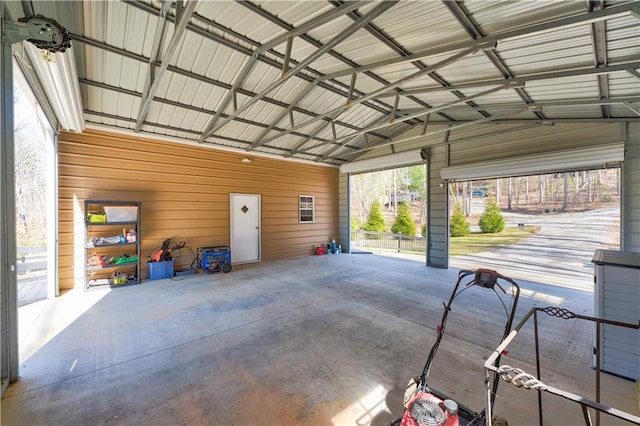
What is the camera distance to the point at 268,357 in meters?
2.67

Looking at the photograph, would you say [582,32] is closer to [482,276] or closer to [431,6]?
[431,6]

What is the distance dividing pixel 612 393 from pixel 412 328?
1.75 metres

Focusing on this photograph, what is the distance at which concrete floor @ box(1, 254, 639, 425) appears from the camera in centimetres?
197

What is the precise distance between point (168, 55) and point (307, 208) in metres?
6.40

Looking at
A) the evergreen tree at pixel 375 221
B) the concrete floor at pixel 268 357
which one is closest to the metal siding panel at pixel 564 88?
the concrete floor at pixel 268 357

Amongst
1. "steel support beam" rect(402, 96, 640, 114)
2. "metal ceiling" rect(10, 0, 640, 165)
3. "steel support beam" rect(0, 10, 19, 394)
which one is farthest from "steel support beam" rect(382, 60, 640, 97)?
"steel support beam" rect(0, 10, 19, 394)

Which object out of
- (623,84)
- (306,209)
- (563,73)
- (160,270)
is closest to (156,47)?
(160,270)

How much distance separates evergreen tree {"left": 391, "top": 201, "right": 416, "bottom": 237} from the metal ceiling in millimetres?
7776

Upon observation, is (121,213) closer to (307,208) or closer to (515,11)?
(307,208)

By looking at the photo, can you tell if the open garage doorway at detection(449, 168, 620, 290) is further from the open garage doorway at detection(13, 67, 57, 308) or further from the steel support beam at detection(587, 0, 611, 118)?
the open garage doorway at detection(13, 67, 57, 308)

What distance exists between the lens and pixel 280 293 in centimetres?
480

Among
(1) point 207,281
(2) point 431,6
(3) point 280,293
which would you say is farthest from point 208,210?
(2) point 431,6

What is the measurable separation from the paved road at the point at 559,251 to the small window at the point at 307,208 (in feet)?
15.9

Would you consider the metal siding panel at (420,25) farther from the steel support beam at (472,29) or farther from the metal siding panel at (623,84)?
the metal siding panel at (623,84)
